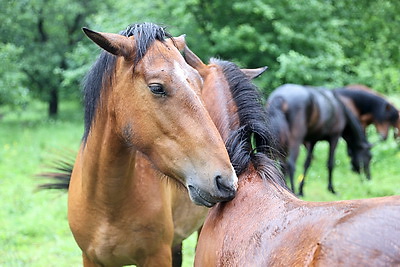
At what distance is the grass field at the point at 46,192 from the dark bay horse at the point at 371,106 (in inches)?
34.1

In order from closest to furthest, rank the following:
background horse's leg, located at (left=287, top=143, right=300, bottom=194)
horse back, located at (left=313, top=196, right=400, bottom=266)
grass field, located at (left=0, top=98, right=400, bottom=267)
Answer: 1. horse back, located at (left=313, top=196, right=400, bottom=266)
2. grass field, located at (left=0, top=98, right=400, bottom=267)
3. background horse's leg, located at (left=287, top=143, right=300, bottom=194)

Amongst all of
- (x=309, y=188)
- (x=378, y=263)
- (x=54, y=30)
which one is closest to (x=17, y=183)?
(x=309, y=188)

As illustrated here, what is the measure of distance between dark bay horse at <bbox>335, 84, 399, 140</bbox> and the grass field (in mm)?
867

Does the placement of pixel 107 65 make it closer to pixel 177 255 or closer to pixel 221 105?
pixel 221 105

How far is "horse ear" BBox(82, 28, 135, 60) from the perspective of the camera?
1.99 meters

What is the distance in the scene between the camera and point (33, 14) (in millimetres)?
15000

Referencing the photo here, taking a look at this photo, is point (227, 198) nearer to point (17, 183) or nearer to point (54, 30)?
point (17, 183)

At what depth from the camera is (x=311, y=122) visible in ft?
23.1

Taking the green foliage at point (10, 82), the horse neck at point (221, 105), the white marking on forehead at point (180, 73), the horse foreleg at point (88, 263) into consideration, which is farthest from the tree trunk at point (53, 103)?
the white marking on forehead at point (180, 73)

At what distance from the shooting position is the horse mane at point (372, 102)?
8094 mm

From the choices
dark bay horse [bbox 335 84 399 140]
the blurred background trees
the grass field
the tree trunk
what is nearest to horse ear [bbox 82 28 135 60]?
the grass field

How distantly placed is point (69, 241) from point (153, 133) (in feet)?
11.1

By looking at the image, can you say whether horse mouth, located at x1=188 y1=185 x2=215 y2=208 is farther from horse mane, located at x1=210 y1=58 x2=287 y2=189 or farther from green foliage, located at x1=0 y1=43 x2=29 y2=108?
green foliage, located at x1=0 y1=43 x2=29 y2=108

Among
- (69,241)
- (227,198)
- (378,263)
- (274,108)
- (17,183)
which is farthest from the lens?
(17,183)
